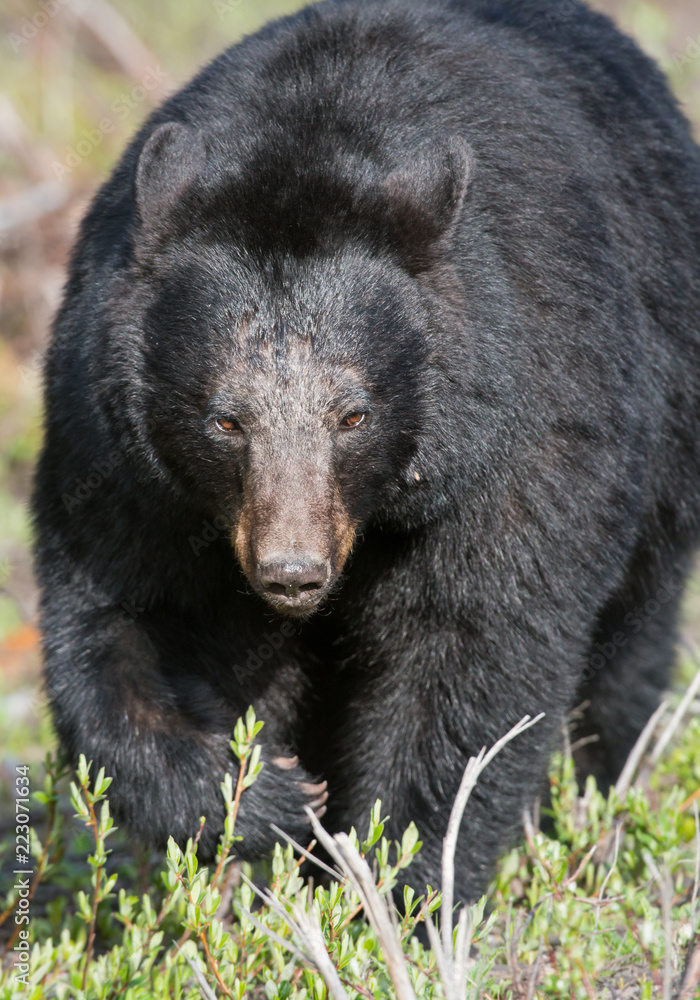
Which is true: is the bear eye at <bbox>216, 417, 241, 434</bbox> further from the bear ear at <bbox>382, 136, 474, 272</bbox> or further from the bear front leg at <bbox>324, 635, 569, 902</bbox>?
the bear front leg at <bbox>324, 635, 569, 902</bbox>

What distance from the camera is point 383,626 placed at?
3.45 metres

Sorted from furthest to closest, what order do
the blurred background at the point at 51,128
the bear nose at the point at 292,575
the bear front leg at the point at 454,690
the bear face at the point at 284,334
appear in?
the blurred background at the point at 51,128 < the bear front leg at the point at 454,690 < the bear face at the point at 284,334 < the bear nose at the point at 292,575

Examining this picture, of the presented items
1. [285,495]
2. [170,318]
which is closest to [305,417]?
[285,495]

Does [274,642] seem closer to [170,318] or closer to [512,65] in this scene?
[170,318]

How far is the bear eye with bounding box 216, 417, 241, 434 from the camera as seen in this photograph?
9.96 ft

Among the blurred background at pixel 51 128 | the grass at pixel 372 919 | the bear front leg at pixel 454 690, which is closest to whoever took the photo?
the grass at pixel 372 919

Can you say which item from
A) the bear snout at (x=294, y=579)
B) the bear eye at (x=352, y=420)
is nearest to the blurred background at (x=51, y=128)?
the bear eye at (x=352, y=420)

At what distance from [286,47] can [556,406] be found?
1.24 metres

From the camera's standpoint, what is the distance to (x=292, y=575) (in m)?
2.77

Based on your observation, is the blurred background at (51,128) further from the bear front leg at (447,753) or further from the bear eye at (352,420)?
the bear eye at (352,420)

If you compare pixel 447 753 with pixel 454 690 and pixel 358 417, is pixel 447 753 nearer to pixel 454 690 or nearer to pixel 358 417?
pixel 454 690

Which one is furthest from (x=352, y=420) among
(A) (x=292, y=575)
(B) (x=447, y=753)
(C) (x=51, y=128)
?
(C) (x=51, y=128)

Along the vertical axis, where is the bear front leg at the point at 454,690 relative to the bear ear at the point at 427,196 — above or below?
→ below

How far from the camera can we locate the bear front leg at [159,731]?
3371 millimetres
